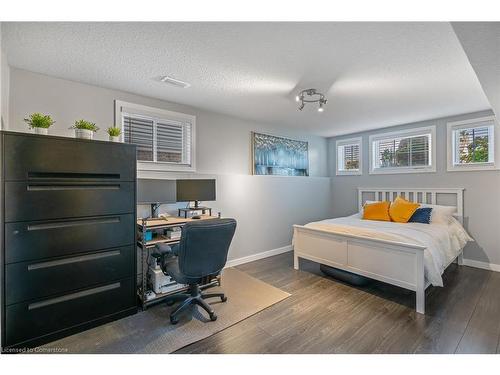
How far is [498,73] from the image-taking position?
145 centimetres

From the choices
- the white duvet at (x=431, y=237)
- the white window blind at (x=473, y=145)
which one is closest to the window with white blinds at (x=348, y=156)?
the white window blind at (x=473, y=145)

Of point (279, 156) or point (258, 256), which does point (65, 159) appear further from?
point (279, 156)

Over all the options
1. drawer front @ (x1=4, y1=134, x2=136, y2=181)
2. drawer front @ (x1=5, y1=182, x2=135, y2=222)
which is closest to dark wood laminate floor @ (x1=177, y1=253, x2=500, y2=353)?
drawer front @ (x1=5, y1=182, x2=135, y2=222)

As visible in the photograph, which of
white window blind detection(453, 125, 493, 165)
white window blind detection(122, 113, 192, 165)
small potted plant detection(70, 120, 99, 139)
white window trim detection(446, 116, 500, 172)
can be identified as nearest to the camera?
small potted plant detection(70, 120, 99, 139)

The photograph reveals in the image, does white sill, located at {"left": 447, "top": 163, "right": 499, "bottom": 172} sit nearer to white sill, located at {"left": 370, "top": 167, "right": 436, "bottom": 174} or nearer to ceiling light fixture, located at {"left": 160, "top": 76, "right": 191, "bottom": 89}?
white sill, located at {"left": 370, "top": 167, "right": 436, "bottom": 174}

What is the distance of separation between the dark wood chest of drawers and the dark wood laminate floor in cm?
104

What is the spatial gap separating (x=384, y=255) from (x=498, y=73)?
193 centimetres

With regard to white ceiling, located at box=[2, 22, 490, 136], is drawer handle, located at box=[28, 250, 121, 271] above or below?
below

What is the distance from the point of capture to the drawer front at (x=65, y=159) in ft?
6.07

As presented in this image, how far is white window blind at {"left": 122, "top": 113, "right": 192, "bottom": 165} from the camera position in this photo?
3.01 m

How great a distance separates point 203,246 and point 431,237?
2.64 metres

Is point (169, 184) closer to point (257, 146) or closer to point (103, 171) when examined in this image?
point (103, 171)

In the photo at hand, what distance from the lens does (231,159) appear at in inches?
154

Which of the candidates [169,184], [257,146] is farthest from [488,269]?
[169,184]
